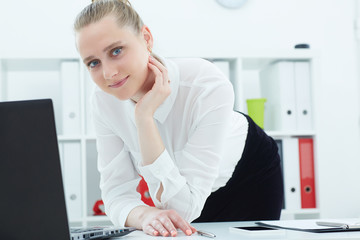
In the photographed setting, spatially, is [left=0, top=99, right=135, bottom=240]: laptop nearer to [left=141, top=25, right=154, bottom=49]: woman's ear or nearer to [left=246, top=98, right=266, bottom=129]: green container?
[left=141, top=25, right=154, bottom=49]: woman's ear

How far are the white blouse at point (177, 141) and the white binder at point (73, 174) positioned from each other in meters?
1.17

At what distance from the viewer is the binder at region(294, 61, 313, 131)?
2.68 metres

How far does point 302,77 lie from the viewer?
106 inches

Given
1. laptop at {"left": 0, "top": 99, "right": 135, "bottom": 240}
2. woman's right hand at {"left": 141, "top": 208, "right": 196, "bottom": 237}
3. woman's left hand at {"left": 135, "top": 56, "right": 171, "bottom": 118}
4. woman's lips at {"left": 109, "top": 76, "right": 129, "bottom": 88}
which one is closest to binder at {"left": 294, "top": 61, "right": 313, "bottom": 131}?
woman's left hand at {"left": 135, "top": 56, "right": 171, "bottom": 118}

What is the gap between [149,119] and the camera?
49.6 inches

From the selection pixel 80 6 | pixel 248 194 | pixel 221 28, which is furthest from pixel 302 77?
pixel 80 6

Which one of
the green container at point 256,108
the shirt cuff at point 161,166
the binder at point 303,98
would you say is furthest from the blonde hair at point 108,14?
the binder at point 303,98

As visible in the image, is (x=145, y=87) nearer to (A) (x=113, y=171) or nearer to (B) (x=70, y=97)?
(A) (x=113, y=171)

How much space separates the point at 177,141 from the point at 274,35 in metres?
1.78

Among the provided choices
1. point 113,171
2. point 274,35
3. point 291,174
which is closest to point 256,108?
point 291,174

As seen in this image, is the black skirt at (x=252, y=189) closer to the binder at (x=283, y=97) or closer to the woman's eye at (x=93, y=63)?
the woman's eye at (x=93, y=63)

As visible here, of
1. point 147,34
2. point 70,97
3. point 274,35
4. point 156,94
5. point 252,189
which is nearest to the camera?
point 156,94

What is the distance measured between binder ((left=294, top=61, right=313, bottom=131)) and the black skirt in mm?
981

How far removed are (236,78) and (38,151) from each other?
82.3 inches
